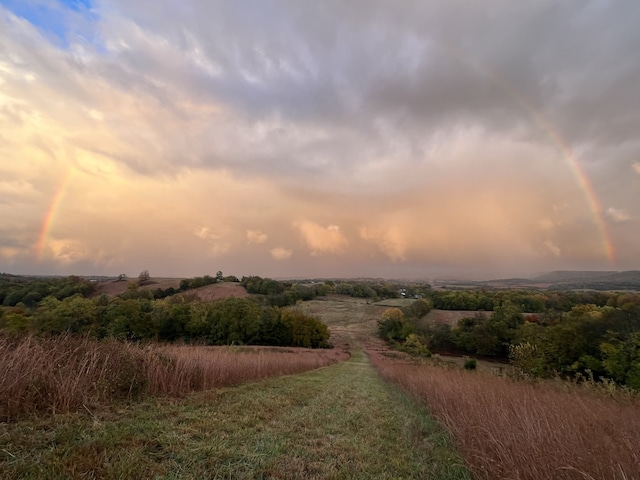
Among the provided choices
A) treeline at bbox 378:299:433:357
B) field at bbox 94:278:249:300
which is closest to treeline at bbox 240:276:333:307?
field at bbox 94:278:249:300

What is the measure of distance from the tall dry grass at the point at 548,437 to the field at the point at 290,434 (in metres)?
0.02

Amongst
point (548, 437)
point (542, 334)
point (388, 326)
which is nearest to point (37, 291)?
point (388, 326)

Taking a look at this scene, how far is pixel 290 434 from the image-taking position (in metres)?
6.98

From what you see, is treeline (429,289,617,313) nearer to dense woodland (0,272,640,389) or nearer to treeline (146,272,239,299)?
dense woodland (0,272,640,389)

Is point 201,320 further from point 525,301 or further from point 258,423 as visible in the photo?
point 525,301

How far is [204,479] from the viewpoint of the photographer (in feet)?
14.6

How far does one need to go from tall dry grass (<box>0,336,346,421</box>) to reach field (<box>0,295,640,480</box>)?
49mm

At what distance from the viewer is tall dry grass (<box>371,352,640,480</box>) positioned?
13.8 feet

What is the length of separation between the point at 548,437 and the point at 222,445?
18.3ft

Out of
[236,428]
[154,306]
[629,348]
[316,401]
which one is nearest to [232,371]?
[316,401]

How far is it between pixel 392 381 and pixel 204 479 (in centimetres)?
1724

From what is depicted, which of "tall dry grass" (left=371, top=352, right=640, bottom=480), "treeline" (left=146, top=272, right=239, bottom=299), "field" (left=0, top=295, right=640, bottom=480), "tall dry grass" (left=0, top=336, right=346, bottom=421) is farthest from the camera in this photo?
"treeline" (left=146, top=272, right=239, bottom=299)

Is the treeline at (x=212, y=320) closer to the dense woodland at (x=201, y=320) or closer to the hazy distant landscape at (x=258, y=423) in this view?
the dense woodland at (x=201, y=320)

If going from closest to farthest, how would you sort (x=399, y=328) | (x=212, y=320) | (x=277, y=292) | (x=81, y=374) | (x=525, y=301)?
1. (x=81, y=374)
2. (x=212, y=320)
3. (x=399, y=328)
4. (x=525, y=301)
5. (x=277, y=292)
